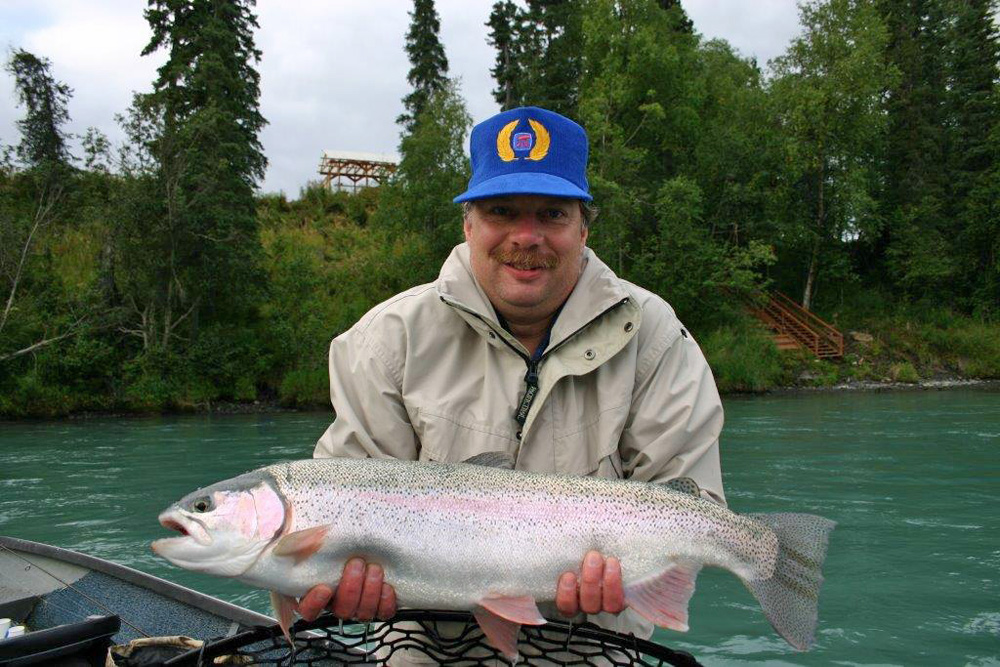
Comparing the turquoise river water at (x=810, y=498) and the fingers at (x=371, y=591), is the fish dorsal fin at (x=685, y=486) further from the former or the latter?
the turquoise river water at (x=810, y=498)

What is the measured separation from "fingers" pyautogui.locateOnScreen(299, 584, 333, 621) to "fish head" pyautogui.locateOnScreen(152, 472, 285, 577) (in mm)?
228

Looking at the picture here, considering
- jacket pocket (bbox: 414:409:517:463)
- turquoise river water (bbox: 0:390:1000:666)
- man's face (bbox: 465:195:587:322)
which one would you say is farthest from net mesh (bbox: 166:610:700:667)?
turquoise river water (bbox: 0:390:1000:666)

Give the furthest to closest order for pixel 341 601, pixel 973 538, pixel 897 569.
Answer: pixel 973 538 < pixel 897 569 < pixel 341 601

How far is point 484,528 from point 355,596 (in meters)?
0.49

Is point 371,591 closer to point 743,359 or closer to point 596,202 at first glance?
point 743,359

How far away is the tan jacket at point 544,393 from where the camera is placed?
10.1ft

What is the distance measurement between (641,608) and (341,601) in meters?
1.04

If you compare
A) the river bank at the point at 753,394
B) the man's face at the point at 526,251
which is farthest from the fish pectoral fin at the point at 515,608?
the river bank at the point at 753,394

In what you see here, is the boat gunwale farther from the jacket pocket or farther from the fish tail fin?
the fish tail fin

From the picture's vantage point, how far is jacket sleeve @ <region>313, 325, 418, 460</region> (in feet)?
10.2

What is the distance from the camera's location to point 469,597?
266 cm

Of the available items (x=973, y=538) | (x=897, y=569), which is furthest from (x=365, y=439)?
(x=973, y=538)

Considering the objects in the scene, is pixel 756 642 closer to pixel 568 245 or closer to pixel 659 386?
pixel 659 386

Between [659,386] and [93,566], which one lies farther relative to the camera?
[93,566]
